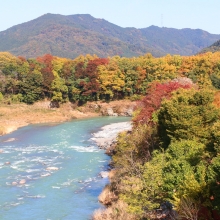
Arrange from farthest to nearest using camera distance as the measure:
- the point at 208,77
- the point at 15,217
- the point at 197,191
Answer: the point at 208,77, the point at 15,217, the point at 197,191

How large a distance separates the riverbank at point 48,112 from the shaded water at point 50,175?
6.77m

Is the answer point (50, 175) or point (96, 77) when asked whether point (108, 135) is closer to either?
point (50, 175)

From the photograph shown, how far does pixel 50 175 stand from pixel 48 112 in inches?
1165

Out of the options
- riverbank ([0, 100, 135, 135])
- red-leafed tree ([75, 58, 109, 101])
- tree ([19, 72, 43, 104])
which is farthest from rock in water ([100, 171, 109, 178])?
tree ([19, 72, 43, 104])

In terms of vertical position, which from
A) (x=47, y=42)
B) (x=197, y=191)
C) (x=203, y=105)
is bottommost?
(x=197, y=191)

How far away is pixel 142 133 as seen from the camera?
77.2 feet

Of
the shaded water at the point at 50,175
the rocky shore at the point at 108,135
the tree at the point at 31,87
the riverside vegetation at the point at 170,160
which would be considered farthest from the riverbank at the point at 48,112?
the riverside vegetation at the point at 170,160

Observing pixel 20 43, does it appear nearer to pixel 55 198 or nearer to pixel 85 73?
pixel 85 73

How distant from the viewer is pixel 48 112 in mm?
53312

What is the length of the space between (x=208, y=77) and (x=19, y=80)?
30.7 meters

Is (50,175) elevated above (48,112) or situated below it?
below

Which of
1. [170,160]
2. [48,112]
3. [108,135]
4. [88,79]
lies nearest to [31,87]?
[48,112]

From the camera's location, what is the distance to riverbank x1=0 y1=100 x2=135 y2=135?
47344 mm

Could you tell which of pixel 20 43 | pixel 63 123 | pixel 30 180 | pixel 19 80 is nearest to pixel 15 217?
pixel 30 180
